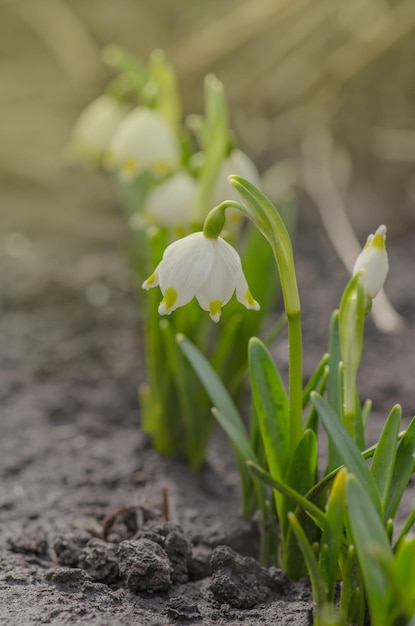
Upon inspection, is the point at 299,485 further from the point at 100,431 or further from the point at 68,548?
the point at 100,431

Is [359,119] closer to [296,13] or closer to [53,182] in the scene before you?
Result: [296,13]

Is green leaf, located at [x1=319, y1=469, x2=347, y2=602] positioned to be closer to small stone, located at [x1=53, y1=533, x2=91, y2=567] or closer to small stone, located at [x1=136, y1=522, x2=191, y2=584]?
small stone, located at [x1=136, y1=522, x2=191, y2=584]

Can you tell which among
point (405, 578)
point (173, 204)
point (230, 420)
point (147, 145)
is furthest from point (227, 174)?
point (405, 578)

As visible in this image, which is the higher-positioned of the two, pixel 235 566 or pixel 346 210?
pixel 346 210

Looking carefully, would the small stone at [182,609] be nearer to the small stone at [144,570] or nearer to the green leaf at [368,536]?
the small stone at [144,570]

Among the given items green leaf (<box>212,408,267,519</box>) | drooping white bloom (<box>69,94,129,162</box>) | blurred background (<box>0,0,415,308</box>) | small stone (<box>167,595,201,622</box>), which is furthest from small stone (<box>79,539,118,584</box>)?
blurred background (<box>0,0,415,308</box>)

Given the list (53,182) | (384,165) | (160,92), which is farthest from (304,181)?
(160,92)
